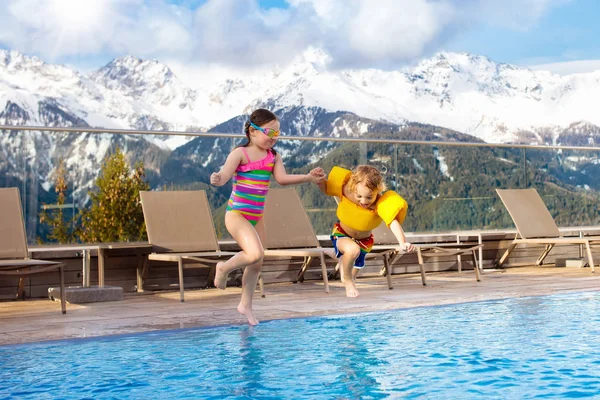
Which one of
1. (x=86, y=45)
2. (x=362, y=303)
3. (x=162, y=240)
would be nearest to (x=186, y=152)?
(x=162, y=240)

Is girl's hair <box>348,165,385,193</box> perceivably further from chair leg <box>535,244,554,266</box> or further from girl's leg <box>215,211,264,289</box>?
chair leg <box>535,244,554,266</box>

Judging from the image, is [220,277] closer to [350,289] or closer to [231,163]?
[231,163]

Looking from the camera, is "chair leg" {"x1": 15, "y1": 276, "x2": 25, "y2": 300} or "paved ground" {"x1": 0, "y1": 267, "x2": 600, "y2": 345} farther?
"chair leg" {"x1": 15, "y1": 276, "x2": 25, "y2": 300}

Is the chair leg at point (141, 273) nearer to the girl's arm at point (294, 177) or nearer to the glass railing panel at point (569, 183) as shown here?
the girl's arm at point (294, 177)

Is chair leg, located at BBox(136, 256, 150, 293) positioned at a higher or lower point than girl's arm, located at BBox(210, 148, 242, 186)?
lower

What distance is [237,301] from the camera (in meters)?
6.69

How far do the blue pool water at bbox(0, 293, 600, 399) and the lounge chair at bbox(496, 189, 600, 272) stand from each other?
14.6ft

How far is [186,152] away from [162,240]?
1387 millimetres

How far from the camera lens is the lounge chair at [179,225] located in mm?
7426

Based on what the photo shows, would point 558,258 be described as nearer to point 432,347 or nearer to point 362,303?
point 362,303

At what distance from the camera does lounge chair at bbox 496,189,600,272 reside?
9938 mm

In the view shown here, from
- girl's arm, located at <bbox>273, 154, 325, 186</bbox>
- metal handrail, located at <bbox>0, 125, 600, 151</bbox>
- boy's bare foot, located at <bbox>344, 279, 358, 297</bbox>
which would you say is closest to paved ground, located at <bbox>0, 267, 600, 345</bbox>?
boy's bare foot, located at <bbox>344, 279, 358, 297</bbox>

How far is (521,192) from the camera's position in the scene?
10.5 m

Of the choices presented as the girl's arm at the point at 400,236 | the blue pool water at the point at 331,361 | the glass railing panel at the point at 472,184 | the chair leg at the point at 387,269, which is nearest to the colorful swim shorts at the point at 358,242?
the girl's arm at the point at 400,236
